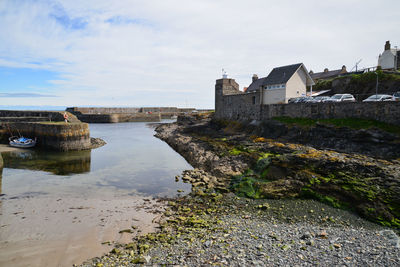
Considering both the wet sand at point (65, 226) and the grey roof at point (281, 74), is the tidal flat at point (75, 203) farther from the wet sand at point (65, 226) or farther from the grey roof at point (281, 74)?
the grey roof at point (281, 74)

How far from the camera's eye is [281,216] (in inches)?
419

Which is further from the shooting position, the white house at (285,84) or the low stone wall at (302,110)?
the white house at (285,84)

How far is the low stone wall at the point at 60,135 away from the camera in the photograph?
2733 cm

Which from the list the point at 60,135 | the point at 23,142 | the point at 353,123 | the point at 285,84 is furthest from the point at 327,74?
the point at 23,142

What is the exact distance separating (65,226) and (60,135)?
20.3m

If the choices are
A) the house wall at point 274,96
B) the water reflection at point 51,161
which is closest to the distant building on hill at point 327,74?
the house wall at point 274,96

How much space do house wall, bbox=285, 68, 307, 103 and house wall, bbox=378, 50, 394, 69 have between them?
20958mm

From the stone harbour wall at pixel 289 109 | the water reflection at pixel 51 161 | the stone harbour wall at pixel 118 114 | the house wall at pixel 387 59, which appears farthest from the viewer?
the stone harbour wall at pixel 118 114

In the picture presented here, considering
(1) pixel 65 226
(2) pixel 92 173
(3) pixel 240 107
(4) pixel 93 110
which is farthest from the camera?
(4) pixel 93 110

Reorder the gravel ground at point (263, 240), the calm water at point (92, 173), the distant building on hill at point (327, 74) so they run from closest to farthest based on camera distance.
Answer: the gravel ground at point (263, 240)
the calm water at point (92, 173)
the distant building on hill at point (327, 74)

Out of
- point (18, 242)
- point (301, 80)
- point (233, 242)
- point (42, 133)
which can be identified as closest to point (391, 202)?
point (233, 242)

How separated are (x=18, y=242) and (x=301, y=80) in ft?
106

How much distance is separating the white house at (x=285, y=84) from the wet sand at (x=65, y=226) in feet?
75.8

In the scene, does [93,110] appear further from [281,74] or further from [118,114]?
[281,74]
